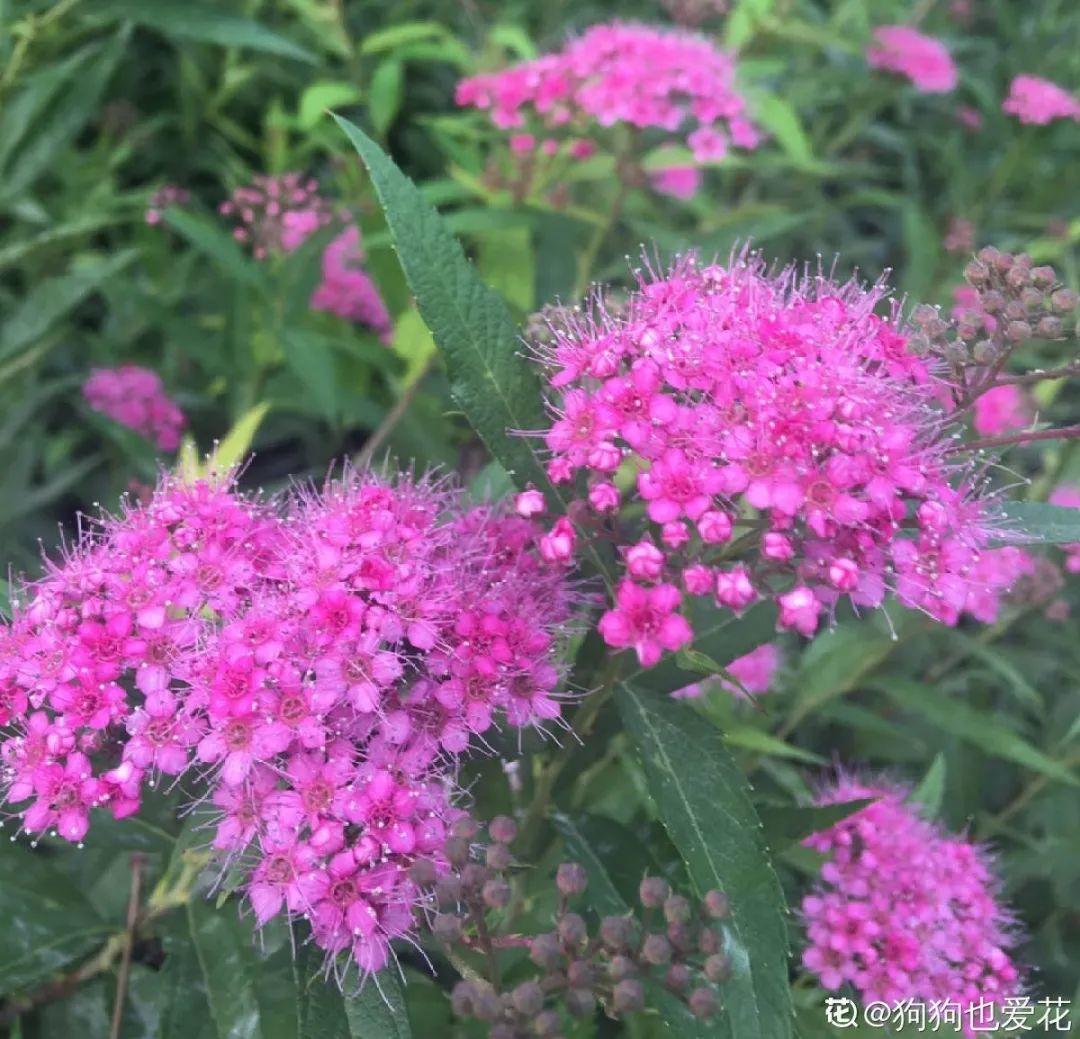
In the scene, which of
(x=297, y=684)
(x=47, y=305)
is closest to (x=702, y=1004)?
(x=297, y=684)

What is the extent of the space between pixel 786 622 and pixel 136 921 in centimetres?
116

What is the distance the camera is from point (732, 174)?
143 inches

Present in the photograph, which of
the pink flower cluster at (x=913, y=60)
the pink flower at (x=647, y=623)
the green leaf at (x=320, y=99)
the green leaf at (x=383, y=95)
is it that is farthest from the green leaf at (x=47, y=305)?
the pink flower cluster at (x=913, y=60)

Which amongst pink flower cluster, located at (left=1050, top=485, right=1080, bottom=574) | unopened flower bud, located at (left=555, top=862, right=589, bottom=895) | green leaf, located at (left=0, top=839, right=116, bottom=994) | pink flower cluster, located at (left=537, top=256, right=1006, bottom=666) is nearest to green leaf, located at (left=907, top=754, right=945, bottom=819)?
pink flower cluster, located at (left=1050, top=485, right=1080, bottom=574)

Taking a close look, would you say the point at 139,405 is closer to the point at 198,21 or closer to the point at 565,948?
the point at 198,21

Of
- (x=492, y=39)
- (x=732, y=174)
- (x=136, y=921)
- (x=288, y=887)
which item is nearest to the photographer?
(x=288, y=887)

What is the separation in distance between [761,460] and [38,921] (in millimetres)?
1279

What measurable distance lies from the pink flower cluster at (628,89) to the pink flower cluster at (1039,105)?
110 cm

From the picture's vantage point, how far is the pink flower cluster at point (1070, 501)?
7.79 ft

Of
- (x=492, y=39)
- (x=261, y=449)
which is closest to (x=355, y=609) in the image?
(x=261, y=449)

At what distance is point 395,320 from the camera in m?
2.92

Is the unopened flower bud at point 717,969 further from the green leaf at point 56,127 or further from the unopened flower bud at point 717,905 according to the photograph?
the green leaf at point 56,127

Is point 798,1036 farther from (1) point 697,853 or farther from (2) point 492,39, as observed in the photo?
(2) point 492,39

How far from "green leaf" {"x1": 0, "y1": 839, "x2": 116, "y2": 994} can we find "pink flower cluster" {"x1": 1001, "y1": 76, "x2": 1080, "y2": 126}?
3466 mm
